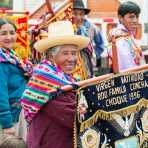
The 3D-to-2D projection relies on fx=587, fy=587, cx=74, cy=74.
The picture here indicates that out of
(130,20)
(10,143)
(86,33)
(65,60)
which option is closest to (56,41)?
(65,60)

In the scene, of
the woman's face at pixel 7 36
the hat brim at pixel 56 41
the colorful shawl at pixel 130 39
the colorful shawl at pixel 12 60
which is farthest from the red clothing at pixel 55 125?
the colorful shawl at pixel 130 39

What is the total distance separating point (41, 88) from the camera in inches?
144

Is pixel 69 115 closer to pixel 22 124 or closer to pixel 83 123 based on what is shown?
pixel 83 123

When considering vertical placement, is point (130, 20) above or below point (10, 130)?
above

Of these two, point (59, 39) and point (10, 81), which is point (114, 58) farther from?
point (10, 81)

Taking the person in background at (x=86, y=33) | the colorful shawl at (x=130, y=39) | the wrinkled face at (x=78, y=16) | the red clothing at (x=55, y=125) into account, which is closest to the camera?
the red clothing at (x=55, y=125)

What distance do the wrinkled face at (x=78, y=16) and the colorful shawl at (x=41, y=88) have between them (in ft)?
8.98

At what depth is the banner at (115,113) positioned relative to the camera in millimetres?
3662

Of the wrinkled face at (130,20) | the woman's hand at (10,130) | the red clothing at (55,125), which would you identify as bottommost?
the woman's hand at (10,130)

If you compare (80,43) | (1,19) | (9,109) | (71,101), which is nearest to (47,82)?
(71,101)

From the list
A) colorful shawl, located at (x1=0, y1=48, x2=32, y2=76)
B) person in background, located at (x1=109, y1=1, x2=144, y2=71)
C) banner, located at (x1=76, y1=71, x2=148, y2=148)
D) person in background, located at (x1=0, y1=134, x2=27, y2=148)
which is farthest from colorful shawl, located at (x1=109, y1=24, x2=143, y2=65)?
person in background, located at (x1=0, y1=134, x2=27, y2=148)

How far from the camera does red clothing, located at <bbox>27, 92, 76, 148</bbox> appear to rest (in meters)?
3.63

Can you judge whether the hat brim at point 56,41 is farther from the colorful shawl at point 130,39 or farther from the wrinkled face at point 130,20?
the wrinkled face at point 130,20

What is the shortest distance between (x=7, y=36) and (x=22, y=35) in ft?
4.99
